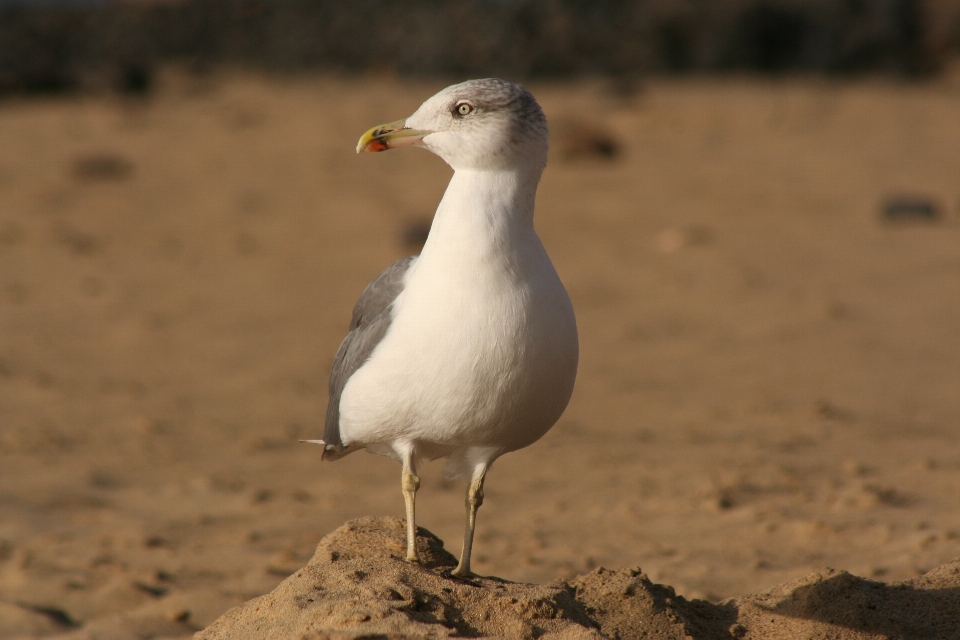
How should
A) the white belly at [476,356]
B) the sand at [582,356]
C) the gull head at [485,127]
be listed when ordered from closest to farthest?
1. the white belly at [476,356]
2. the gull head at [485,127]
3. the sand at [582,356]

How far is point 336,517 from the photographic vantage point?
6.03 m

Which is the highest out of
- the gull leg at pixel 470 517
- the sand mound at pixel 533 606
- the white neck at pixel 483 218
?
the white neck at pixel 483 218

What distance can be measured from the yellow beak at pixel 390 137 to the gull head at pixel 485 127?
31mm

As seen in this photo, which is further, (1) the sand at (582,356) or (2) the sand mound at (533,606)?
(1) the sand at (582,356)

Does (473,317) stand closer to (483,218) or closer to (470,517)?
(483,218)

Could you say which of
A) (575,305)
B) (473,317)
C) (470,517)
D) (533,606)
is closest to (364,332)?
(473,317)

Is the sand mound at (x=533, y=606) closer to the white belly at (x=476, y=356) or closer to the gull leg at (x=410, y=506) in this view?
the gull leg at (x=410, y=506)

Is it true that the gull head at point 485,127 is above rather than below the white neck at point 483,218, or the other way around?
above

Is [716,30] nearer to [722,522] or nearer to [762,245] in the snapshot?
[762,245]

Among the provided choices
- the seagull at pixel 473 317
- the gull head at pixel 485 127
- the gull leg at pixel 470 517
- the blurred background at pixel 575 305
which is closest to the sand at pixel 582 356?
the blurred background at pixel 575 305

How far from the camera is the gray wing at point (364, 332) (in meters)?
3.72

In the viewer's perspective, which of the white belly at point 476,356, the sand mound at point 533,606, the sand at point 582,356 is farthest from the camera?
the sand at point 582,356

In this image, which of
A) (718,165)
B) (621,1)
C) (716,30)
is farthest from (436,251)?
(621,1)

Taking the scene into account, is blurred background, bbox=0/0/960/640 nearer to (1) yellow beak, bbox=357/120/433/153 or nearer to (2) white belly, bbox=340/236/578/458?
(2) white belly, bbox=340/236/578/458
